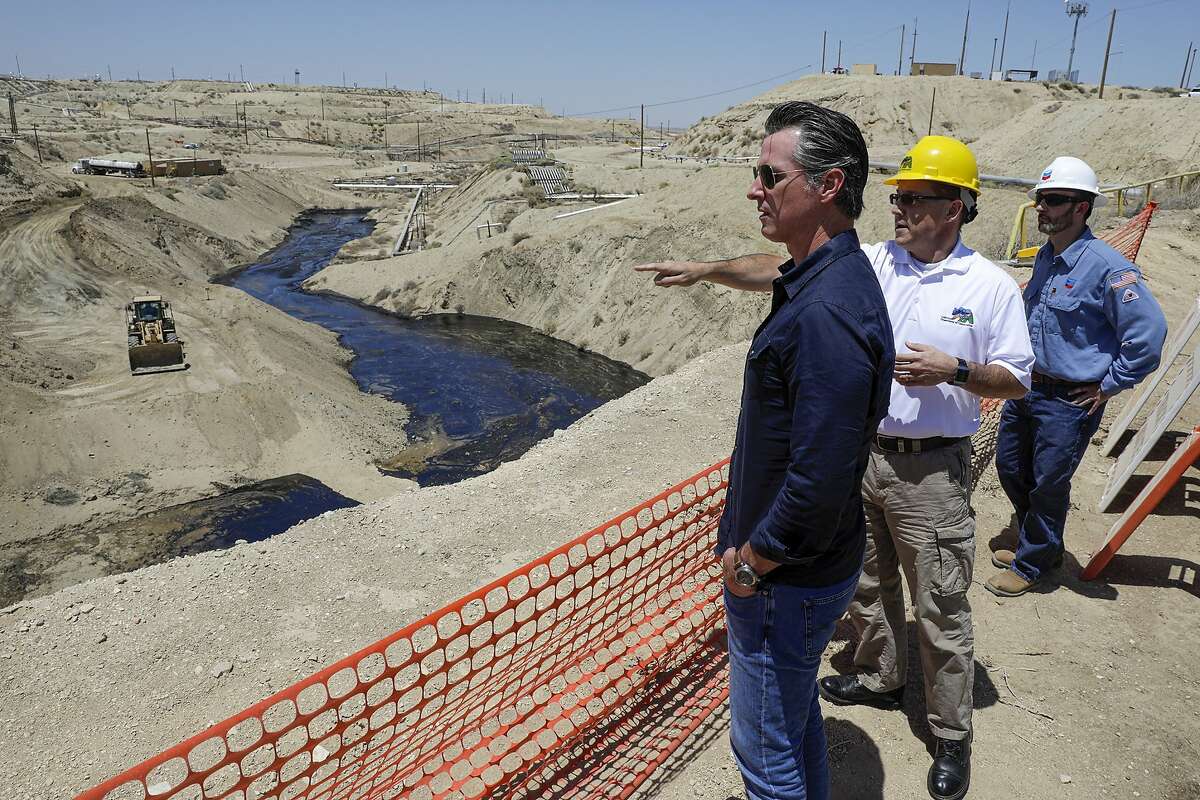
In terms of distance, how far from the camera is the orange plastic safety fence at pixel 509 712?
3.47 meters

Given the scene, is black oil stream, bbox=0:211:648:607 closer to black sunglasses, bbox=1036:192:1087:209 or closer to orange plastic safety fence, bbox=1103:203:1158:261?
orange plastic safety fence, bbox=1103:203:1158:261

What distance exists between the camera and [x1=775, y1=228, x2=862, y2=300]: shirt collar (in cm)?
212

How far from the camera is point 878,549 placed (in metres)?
3.58

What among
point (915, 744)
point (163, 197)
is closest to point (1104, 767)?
point (915, 744)

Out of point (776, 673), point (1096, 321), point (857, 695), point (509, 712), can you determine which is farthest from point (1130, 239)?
point (776, 673)

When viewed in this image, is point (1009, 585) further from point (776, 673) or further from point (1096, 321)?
point (776, 673)

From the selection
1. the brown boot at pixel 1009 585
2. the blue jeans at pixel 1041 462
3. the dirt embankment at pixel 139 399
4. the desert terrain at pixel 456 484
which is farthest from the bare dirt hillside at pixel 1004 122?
the dirt embankment at pixel 139 399

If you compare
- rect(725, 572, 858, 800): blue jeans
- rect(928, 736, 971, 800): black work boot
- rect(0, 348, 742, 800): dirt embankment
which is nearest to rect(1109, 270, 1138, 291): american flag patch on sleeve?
rect(928, 736, 971, 800): black work boot

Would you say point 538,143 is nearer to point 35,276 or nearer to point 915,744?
point 35,276

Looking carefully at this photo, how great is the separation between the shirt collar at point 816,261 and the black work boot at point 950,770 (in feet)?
8.19

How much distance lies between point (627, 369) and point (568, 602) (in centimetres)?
2051

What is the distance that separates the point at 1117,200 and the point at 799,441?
2246 centimetres

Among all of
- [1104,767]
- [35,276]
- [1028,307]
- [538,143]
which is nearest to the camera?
[1104,767]

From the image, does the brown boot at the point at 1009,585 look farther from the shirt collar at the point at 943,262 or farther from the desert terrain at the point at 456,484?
the shirt collar at the point at 943,262
